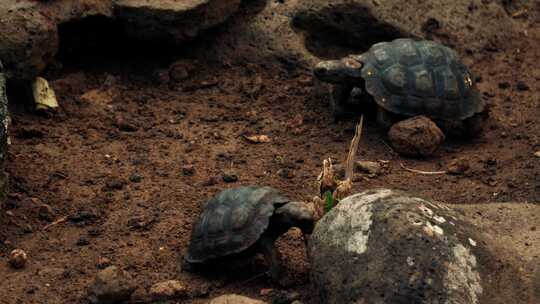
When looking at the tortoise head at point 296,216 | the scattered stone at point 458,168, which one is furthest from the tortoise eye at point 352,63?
the tortoise head at point 296,216

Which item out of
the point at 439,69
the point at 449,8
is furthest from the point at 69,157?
the point at 449,8

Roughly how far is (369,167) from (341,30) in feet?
6.10

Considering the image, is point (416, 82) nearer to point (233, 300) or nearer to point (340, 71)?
point (340, 71)

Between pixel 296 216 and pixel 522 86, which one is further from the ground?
pixel 296 216

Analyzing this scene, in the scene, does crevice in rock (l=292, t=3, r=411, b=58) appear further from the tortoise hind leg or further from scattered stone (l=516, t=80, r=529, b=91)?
the tortoise hind leg

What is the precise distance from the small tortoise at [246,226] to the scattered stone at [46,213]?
1.02 meters

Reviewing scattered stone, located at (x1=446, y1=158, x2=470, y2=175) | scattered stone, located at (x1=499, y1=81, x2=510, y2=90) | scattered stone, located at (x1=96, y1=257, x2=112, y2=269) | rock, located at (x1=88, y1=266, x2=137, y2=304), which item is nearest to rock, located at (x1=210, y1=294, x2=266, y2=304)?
rock, located at (x1=88, y1=266, x2=137, y2=304)

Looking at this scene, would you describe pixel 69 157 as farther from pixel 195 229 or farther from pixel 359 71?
pixel 359 71

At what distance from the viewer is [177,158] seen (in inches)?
239

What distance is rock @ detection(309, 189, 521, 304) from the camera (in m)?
3.90

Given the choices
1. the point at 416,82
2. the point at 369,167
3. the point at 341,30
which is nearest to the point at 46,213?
the point at 369,167

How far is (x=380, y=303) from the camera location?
389cm

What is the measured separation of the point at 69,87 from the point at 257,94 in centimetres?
139

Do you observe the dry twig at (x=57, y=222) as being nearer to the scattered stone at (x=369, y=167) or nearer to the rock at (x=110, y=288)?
the rock at (x=110, y=288)
